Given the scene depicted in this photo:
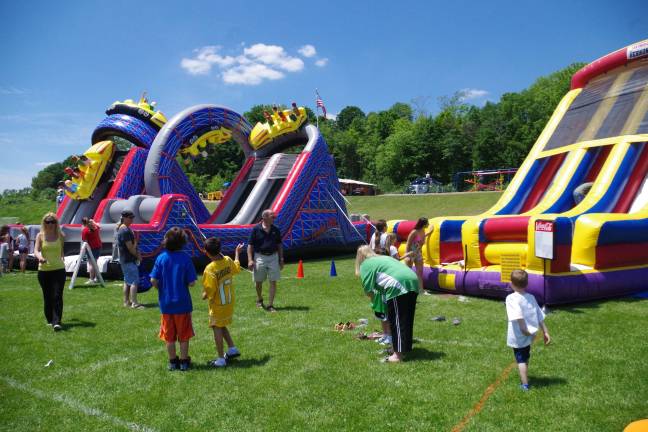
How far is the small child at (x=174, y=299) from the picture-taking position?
4.82 meters

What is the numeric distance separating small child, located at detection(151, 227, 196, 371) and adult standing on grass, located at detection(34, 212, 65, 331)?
2.39 metres

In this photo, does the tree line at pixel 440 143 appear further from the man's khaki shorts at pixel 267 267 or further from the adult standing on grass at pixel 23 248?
the man's khaki shorts at pixel 267 267

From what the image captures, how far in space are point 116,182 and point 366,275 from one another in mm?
10248

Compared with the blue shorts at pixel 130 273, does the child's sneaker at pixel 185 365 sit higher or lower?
lower

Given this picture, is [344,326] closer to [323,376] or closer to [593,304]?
[323,376]

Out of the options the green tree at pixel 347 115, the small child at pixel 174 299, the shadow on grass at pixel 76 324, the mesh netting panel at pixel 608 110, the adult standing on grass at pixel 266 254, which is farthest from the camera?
the green tree at pixel 347 115

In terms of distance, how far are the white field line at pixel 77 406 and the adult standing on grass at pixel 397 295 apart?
2403 millimetres

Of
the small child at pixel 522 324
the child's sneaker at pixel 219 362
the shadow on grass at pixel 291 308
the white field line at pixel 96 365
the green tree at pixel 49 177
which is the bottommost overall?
the white field line at pixel 96 365

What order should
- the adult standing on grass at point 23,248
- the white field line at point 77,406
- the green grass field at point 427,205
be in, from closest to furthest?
the white field line at point 77,406
the adult standing on grass at point 23,248
the green grass field at point 427,205

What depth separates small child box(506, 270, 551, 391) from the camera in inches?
163

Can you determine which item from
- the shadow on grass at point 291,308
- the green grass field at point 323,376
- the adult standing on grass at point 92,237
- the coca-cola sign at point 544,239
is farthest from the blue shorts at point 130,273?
the coca-cola sign at point 544,239

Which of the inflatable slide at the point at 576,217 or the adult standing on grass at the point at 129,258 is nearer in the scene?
Answer: the inflatable slide at the point at 576,217

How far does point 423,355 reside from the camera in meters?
5.17

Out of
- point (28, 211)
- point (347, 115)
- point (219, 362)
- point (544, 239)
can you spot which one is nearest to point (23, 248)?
point (219, 362)
